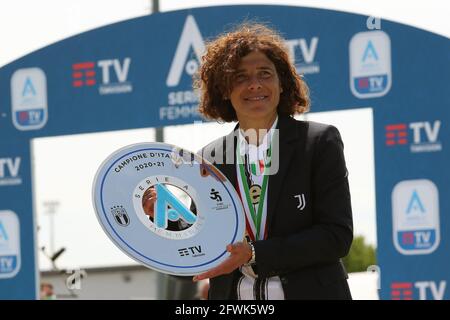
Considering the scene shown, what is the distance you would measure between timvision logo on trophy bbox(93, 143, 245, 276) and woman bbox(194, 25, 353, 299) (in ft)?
0.24

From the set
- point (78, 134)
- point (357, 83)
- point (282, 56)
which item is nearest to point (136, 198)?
point (282, 56)

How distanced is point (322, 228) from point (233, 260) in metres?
0.27

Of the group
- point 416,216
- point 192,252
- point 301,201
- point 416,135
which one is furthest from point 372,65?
point 192,252

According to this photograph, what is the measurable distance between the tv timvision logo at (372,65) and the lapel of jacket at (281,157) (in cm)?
451

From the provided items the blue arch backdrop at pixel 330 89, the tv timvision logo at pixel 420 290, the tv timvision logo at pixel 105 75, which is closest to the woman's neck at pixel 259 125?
the blue arch backdrop at pixel 330 89

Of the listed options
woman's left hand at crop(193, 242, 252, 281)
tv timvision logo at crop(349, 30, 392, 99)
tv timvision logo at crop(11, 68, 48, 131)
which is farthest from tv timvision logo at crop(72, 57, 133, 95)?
woman's left hand at crop(193, 242, 252, 281)

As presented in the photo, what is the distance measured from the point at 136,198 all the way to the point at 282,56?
0.63 m

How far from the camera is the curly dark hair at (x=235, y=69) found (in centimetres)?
275

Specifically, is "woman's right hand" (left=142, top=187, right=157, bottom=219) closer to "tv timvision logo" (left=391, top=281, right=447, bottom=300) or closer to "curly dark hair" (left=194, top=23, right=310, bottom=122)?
"curly dark hair" (left=194, top=23, right=310, bottom=122)

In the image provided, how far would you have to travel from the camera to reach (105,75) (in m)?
7.80

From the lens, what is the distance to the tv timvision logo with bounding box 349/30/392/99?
7.08 m

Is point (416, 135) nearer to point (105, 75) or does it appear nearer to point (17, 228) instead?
point (105, 75)

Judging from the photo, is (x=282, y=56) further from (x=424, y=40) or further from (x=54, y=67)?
(x=54, y=67)

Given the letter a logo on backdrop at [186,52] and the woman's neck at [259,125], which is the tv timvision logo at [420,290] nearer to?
the letter a logo on backdrop at [186,52]
